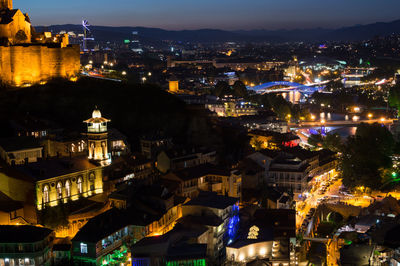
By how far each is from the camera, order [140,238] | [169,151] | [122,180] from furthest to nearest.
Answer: [169,151]
[122,180]
[140,238]

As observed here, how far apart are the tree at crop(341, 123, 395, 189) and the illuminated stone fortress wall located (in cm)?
1833

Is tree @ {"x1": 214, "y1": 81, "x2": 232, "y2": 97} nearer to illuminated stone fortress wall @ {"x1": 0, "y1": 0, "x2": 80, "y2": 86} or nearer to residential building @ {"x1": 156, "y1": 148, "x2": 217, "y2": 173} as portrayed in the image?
illuminated stone fortress wall @ {"x1": 0, "y1": 0, "x2": 80, "y2": 86}

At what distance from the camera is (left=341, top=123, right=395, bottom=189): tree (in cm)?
2838

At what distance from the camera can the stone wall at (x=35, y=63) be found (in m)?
31.3

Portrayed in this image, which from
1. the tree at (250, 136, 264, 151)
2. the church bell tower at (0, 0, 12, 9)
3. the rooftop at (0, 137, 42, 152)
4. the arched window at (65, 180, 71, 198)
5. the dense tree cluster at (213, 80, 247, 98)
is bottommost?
the tree at (250, 136, 264, 151)

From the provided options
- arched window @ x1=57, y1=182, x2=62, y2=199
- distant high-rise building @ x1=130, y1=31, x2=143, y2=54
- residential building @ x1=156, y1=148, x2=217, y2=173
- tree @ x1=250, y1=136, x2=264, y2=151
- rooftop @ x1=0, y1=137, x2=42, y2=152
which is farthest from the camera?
distant high-rise building @ x1=130, y1=31, x2=143, y2=54

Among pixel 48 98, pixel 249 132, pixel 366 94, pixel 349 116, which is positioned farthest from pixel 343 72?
pixel 48 98

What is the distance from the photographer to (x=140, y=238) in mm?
17891

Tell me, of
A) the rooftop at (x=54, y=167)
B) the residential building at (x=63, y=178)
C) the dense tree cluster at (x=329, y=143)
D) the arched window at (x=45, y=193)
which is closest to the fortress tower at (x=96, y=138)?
the residential building at (x=63, y=178)

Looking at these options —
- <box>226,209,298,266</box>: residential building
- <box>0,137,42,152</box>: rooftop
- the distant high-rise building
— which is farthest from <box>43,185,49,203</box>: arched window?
the distant high-rise building

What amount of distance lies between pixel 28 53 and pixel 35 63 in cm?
83

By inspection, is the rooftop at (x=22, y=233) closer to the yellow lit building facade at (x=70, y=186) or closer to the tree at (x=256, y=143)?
the yellow lit building facade at (x=70, y=186)

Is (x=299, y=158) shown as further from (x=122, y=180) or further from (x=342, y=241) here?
(x=122, y=180)

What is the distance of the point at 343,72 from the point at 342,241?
9886 cm
